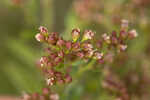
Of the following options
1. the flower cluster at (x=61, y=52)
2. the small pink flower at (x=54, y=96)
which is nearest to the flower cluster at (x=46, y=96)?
the small pink flower at (x=54, y=96)

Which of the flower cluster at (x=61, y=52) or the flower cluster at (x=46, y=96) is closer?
the flower cluster at (x=61, y=52)

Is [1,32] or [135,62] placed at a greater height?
[1,32]

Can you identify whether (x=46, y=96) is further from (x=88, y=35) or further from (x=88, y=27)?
(x=88, y=27)

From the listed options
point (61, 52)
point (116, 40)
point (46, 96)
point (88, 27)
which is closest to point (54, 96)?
point (46, 96)

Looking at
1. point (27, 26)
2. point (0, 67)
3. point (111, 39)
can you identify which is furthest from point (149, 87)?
point (0, 67)

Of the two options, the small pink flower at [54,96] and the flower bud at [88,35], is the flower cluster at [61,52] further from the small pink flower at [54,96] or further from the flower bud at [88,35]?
the small pink flower at [54,96]

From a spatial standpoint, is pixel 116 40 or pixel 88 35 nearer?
pixel 88 35

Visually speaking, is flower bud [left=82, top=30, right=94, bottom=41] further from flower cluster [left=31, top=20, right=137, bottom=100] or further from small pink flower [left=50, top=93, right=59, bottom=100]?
small pink flower [left=50, top=93, right=59, bottom=100]

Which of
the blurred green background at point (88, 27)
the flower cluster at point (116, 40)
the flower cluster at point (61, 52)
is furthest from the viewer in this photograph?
the blurred green background at point (88, 27)

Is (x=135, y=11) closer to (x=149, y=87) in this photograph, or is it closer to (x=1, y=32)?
(x=149, y=87)

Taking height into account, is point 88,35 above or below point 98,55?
above

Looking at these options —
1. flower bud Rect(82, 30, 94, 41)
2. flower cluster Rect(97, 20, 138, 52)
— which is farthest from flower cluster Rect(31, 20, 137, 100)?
flower cluster Rect(97, 20, 138, 52)
